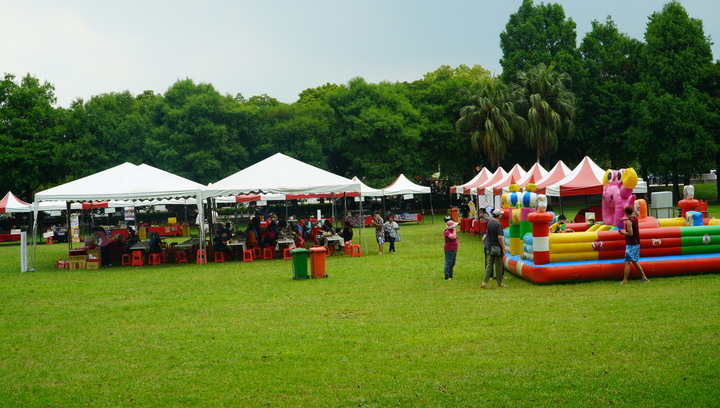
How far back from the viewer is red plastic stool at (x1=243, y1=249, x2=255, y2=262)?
2061cm

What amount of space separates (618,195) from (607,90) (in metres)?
34.8

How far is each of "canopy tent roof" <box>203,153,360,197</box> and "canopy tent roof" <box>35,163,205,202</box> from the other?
1.00 meters

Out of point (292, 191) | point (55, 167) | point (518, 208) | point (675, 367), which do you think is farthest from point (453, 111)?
point (675, 367)

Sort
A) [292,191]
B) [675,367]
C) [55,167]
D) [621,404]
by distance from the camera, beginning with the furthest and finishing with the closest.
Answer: [55,167]
[292,191]
[675,367]
[621,404]

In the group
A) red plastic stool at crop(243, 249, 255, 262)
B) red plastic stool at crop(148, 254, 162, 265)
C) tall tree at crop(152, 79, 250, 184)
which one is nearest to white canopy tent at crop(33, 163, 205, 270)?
red plastic stool at crop(243, 249, 255, 262)

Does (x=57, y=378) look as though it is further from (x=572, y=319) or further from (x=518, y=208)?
(x=518, y=208)

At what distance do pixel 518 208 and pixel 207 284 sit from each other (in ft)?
24.2

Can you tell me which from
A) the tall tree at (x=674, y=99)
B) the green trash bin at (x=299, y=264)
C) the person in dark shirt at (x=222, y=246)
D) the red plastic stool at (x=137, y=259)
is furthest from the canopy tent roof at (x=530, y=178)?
the tall tree at (x=674, y=99)

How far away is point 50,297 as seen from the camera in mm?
13992

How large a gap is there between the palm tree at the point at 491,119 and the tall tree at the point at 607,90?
5.61 meters

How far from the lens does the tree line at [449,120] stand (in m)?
41.4

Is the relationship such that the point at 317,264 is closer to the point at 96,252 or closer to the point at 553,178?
the point at 96,252

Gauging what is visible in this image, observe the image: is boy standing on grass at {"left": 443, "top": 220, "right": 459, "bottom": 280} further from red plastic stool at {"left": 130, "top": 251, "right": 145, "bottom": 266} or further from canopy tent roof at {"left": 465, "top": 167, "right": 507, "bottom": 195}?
canopy tent roof at {"left": 465, "top": 167, "right": 507, "bottom": 195}

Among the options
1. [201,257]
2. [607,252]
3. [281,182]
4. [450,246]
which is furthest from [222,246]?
[607,252]
